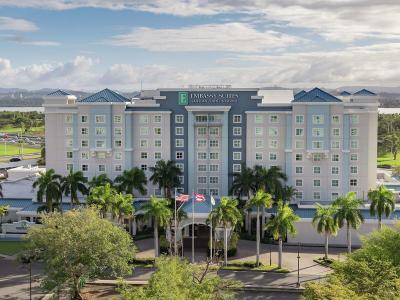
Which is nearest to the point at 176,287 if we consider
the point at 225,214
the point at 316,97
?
the point at 225,214

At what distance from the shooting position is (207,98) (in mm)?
89438

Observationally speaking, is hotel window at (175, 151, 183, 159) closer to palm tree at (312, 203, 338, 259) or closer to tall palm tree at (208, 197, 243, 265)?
tall palm tree at (208, 197, 243, 265)

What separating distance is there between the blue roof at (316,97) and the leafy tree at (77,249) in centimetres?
4107

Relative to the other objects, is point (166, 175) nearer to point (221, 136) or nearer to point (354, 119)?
point (221, 136)

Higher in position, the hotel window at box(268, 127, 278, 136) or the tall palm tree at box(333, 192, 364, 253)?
the hotel window at box(268, 127, 278, 136)

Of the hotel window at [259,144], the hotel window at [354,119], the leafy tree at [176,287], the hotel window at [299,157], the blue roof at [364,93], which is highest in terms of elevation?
the blue roof at [364,93]

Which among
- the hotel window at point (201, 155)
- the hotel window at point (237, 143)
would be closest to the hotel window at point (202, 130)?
the hotel window at point (201, 155)

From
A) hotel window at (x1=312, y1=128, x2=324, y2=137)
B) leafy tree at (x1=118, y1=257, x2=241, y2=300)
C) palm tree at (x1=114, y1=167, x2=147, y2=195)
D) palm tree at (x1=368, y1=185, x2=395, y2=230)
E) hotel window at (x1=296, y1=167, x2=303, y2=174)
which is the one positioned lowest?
leafy tree at (x1=118, y1=257, x2=241, y2=300)

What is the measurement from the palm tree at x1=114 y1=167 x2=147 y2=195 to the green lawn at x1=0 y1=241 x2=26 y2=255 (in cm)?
1578

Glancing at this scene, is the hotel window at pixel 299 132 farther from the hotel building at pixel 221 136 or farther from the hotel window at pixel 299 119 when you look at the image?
the hotel window at pixel 299 119

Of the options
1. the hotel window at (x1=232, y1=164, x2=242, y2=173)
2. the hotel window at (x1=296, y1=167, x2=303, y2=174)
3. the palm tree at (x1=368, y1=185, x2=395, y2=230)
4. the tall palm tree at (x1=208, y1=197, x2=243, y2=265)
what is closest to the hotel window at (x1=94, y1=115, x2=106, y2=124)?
the hotel window at (x1=232, y1=164, x2=242, y2=173)

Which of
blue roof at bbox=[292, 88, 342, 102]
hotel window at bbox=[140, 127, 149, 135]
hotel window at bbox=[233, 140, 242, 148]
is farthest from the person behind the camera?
hotel window at bbox=[140, 127, 149, 135]

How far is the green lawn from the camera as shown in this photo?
2948 inches

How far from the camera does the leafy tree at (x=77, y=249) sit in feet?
174
